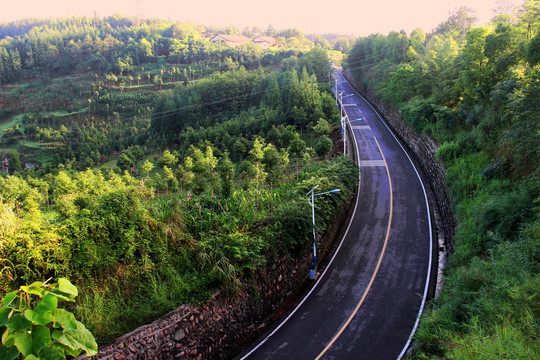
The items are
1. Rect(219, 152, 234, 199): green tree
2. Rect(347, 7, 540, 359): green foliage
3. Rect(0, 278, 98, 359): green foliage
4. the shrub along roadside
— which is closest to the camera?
Rect(0, 278, 98, 359): green foliage

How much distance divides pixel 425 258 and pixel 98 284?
1647 cm

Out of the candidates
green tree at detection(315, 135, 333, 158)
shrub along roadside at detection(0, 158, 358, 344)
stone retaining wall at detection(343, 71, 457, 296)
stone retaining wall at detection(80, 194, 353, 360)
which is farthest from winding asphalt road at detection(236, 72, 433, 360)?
green tree at detection(315, 135, 333, 158)

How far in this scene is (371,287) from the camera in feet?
55.1

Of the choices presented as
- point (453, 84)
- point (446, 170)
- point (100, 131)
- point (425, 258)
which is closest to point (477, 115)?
point (446, 170)

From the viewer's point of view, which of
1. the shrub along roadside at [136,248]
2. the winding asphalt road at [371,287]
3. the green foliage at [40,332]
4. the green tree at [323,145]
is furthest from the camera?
the green tree at [323,145]

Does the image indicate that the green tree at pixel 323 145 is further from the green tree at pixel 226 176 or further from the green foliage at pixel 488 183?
the green tree at pixel 226 176

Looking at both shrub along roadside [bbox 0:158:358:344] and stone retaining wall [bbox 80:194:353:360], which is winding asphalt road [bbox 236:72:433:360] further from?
shrub along roadside [bbox 0:158:358:344]

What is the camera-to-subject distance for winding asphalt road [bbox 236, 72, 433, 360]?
1323 centimetres

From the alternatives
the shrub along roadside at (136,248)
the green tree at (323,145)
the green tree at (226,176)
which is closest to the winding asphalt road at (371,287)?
the shrub along roadside at (136,248)

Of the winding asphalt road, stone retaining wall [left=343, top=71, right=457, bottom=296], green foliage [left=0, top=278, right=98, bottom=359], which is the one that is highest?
green foliage [left=0, top=278, right=98, bottom=359]

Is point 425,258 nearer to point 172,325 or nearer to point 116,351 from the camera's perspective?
point 172,325

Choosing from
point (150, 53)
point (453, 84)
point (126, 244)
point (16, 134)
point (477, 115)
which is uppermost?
point (150, 53)

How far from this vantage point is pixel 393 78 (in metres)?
44.6

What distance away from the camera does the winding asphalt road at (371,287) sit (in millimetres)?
13234
